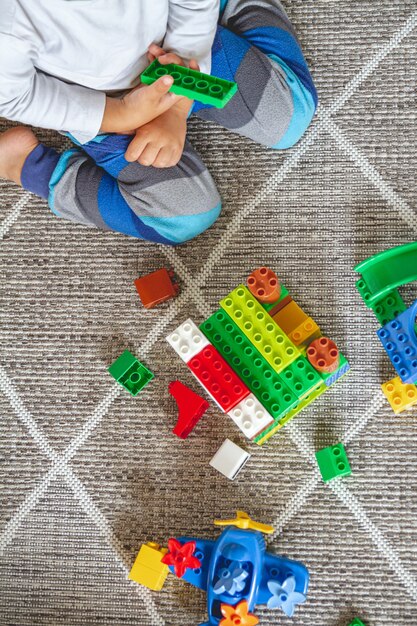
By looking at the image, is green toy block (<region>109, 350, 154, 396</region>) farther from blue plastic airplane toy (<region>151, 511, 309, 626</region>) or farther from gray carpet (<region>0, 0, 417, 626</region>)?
blue plastic airplane toy (<region>151, 511, 309, 626</region>)

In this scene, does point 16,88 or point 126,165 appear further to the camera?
point 126,165

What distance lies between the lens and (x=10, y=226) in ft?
2.96

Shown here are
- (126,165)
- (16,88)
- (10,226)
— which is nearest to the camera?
(16,88)

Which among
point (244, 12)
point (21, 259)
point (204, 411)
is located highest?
point (244, 12)

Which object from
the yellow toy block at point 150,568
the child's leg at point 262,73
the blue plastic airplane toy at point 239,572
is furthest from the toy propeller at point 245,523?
the child's leg at point 262,73

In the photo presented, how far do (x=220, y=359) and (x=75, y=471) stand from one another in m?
0.26

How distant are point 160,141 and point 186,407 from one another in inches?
12.9

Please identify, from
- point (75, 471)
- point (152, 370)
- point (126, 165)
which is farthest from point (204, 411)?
point (126, 165)

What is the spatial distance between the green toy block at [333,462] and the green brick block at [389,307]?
0.17m

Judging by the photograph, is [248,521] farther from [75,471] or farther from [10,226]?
[10,226]

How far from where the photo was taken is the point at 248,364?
0.77 meters

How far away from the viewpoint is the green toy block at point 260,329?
0.74 meters

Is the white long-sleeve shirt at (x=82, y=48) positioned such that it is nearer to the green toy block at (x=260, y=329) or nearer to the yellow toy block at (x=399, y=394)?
the green toy block at (x=260, y=329)

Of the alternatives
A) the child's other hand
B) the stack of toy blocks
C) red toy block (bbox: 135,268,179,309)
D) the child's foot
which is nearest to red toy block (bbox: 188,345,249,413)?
the stack of toy blocks
